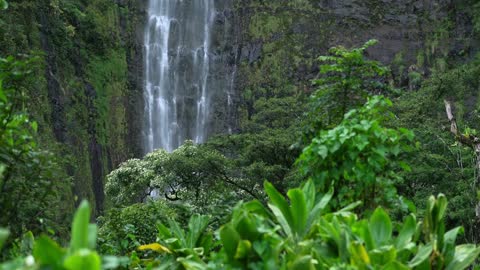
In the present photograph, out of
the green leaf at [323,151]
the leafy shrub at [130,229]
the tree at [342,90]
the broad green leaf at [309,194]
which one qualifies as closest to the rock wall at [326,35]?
the leafy shrub at [130,229]

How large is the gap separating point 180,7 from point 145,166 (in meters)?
12.6

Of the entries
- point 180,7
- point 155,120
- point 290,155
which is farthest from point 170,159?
point 180,7

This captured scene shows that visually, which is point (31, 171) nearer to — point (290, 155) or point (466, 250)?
point (466, 250)

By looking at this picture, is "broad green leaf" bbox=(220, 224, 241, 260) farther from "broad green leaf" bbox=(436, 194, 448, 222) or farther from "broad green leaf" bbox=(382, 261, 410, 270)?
"broad green leaf" bbox=(436, 194, 448, 222)

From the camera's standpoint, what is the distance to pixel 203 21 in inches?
1064

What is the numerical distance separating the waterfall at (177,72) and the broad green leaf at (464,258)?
871 inches

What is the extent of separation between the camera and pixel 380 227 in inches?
103

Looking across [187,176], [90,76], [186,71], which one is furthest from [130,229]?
[186,71]

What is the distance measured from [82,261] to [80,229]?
6.4 inches

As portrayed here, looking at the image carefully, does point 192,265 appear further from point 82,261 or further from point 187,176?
point 187,176

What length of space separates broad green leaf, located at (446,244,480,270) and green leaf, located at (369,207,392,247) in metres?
0.33

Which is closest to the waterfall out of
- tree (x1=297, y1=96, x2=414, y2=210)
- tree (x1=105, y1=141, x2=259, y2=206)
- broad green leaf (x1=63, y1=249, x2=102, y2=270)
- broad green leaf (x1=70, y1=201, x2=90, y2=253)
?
tree (x1=105, y1=141, x2=259, y2=206)

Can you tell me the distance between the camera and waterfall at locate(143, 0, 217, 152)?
82.1ft

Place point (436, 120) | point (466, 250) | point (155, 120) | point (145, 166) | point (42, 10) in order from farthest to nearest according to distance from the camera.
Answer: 1. point (155, 120)
2. point (42, 10)
3. point (145, 166)
4. point (436, 120)
5. point (466, 250)
